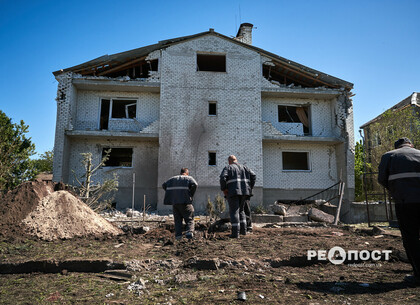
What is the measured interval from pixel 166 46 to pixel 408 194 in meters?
14.2

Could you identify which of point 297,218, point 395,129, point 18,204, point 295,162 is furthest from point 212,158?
point 395,129

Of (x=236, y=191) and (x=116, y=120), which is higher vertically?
(x=116, y=120)

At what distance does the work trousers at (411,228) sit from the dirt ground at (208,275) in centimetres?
38

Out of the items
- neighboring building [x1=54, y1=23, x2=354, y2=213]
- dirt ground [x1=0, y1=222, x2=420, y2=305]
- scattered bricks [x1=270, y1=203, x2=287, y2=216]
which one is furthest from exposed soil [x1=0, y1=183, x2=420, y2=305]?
neighboring building [x1=54, y1=23, x2=354, y2=213]

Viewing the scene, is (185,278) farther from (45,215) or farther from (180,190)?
(45,215)

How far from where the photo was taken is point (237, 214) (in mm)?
6824

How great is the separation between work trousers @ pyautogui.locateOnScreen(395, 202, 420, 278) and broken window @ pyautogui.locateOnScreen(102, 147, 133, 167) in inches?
550

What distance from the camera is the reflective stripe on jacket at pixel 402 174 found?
3.82 meters

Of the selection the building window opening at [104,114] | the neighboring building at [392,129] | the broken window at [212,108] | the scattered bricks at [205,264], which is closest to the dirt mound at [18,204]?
the scattered bricks at [205,264]

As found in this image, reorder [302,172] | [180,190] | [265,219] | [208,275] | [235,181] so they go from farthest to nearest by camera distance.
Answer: [302,172] → [265,219] → [180,190] → [235,181] → [208,275]

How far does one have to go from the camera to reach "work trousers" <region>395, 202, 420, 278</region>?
3.74 m

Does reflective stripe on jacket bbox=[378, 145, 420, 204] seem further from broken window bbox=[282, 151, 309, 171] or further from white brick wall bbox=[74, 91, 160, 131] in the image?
broken window bbox=[282, 151, 309, 171]

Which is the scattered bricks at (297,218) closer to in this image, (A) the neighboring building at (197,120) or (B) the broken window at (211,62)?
(A) the neighboring building at (197,120)

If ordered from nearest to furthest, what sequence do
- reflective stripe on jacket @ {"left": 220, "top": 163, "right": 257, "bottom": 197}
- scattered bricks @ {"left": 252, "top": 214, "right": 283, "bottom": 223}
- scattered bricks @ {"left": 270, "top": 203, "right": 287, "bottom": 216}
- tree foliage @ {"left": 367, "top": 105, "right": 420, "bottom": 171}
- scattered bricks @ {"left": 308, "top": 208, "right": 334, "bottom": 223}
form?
reflective stripe on jacket @ {"left": 220, "top": 163, "right": 257, "bottom": 197}, scattered bricks @ {"left": 308, "top": 208, "right": 334, "bottom": 223}, scattered bricks @ {"left": 252, "top": 214, "right": 283, "bottom": 223}, scattered bricks @ {"left": 270, "top": 203, "right": 287, "bottom": 216}, tree foliage @ {"left": 367, "top": 105, "right": 420, "bottom": 171}
